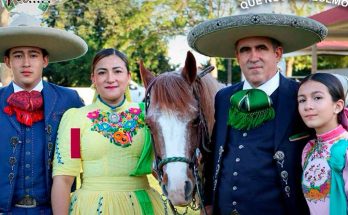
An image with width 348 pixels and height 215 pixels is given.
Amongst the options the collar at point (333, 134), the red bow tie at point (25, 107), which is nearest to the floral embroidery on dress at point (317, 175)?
the collar at point (333, 134)

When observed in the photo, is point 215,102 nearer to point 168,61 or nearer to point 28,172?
point 28,172

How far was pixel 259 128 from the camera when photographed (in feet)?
8.59

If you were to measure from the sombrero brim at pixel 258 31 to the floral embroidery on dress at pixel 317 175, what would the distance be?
0.69m

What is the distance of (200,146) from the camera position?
2.80 metres

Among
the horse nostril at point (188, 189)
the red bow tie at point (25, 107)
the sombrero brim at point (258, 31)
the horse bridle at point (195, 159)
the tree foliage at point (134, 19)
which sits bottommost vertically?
the horse nostril at point (188, 189)

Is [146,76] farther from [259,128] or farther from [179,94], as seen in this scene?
[259,128]

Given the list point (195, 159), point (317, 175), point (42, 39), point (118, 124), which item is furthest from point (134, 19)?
point (317, 175)

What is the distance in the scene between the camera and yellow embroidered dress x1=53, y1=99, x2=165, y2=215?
285 centimetres

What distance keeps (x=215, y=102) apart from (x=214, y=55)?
0.50 meters

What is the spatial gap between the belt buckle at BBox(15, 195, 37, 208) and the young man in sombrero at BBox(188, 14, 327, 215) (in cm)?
115

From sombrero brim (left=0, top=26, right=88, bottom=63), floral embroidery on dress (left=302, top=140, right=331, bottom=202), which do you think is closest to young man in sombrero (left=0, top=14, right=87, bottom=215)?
sombrero brim (left=0, top=26, right=88, bottom=63)

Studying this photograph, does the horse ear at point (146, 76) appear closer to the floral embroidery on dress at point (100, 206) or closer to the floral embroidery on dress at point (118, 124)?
the floral embroidery on dress at point (118, 124)

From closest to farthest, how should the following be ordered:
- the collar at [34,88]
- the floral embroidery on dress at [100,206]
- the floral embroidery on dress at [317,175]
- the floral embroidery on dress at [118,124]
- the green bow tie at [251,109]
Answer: the floral embroidery on dress at [317,175], the green bow tie at [251,109], the floral embroidery on dress at [100,206], the floral embroidery on dress at [118,124], the collar at [34,88]

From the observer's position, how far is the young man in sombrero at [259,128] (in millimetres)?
2539
